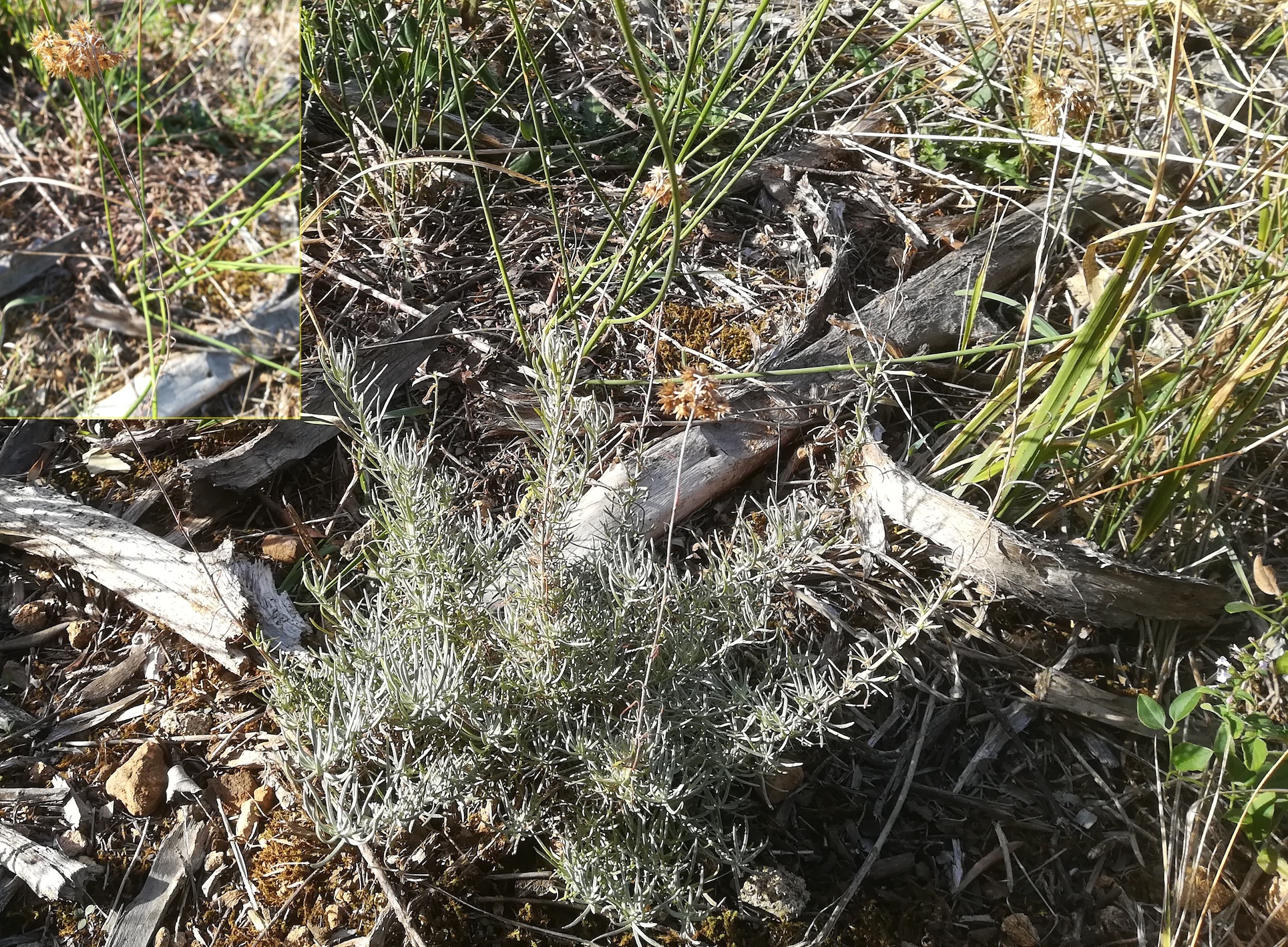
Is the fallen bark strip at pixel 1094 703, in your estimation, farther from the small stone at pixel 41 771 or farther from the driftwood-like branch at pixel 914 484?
the small stone at pixel 41 771

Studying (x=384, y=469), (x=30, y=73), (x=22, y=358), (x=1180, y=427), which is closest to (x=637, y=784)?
(x=384, y=469)

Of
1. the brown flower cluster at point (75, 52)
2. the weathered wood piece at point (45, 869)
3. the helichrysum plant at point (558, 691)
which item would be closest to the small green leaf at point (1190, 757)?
the helichrysum plant at point (558, 691)

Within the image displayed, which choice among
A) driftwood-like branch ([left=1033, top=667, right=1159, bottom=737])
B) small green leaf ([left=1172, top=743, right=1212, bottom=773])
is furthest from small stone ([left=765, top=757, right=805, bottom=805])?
small green leaf ([left=1172, top=743, right=1212, bottom=773])

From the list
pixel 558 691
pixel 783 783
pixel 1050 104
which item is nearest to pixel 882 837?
pixel 783 783

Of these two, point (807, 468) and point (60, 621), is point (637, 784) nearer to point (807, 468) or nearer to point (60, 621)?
point (807, 468)

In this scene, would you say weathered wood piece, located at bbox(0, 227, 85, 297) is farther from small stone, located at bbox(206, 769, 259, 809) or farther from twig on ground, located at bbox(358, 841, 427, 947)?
twig on ground, located at bbox(358, 841, 427, 947)
